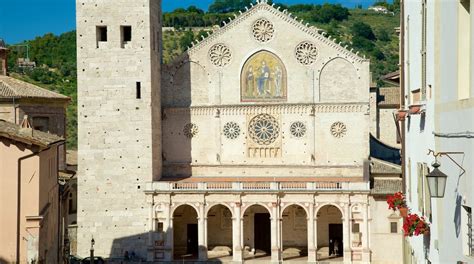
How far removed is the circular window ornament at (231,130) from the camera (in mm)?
45062

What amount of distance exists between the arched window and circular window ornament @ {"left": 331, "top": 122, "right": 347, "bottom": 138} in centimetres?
319

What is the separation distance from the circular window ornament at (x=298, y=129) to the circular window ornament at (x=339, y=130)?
159 cm

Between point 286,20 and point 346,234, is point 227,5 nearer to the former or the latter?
point 286,20

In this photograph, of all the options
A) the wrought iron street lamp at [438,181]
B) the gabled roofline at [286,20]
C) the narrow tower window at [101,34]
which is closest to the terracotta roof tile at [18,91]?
the narrow tower window at [101,34]

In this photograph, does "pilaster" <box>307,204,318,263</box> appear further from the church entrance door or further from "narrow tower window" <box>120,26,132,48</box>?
"narrow tower window" <box>120,26,132,48</box>

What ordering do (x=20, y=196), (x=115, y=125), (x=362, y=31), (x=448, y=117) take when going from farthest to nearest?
(x=362, y=31) < (x=115, y=125) < (x=20, y=196) < (x=448, y=117)

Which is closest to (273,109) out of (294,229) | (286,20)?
(286,20)

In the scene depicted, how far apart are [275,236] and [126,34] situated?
13382 millimetres

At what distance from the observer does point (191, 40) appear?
10875cm

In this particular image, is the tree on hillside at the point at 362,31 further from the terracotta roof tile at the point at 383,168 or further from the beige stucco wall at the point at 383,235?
the beige stucco wall at the point at 383,235

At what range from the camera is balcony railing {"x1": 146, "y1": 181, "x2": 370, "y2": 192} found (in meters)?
40.8

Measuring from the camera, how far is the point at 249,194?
4159 centimetres

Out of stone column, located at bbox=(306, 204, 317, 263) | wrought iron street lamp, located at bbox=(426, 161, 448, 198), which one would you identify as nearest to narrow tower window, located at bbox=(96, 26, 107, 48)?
stone column, located at bbox=(306, 204, 317, 263)

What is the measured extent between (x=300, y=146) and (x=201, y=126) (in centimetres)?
559
